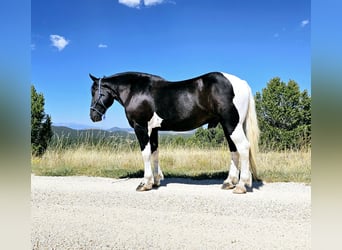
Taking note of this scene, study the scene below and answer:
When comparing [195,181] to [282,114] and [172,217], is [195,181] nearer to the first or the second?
[172,217]

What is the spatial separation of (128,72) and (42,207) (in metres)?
2.56

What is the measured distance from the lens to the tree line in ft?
26.2

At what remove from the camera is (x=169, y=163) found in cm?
737

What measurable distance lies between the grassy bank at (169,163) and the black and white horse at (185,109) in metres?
1.17

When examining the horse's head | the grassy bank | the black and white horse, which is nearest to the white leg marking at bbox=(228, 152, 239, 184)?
the black and white horse

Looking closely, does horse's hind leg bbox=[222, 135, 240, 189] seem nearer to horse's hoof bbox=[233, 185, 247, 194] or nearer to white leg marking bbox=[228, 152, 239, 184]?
white leg marking bbox=[228, 152, 239, 184]

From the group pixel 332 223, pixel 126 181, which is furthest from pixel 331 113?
pixel 126 181

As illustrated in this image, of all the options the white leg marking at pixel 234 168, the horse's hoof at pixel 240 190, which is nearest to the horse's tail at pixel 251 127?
the white leg marking at pixel 234 168

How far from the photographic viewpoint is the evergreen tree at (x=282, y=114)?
301 inches

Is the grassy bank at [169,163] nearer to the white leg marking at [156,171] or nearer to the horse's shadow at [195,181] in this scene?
the horse's shadow at [195,181]

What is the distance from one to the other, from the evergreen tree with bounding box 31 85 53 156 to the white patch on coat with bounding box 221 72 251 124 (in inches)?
226

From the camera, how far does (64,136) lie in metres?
8.91

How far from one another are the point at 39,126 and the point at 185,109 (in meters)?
5.28

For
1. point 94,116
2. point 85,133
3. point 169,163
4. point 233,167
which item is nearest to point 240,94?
point 233,167
